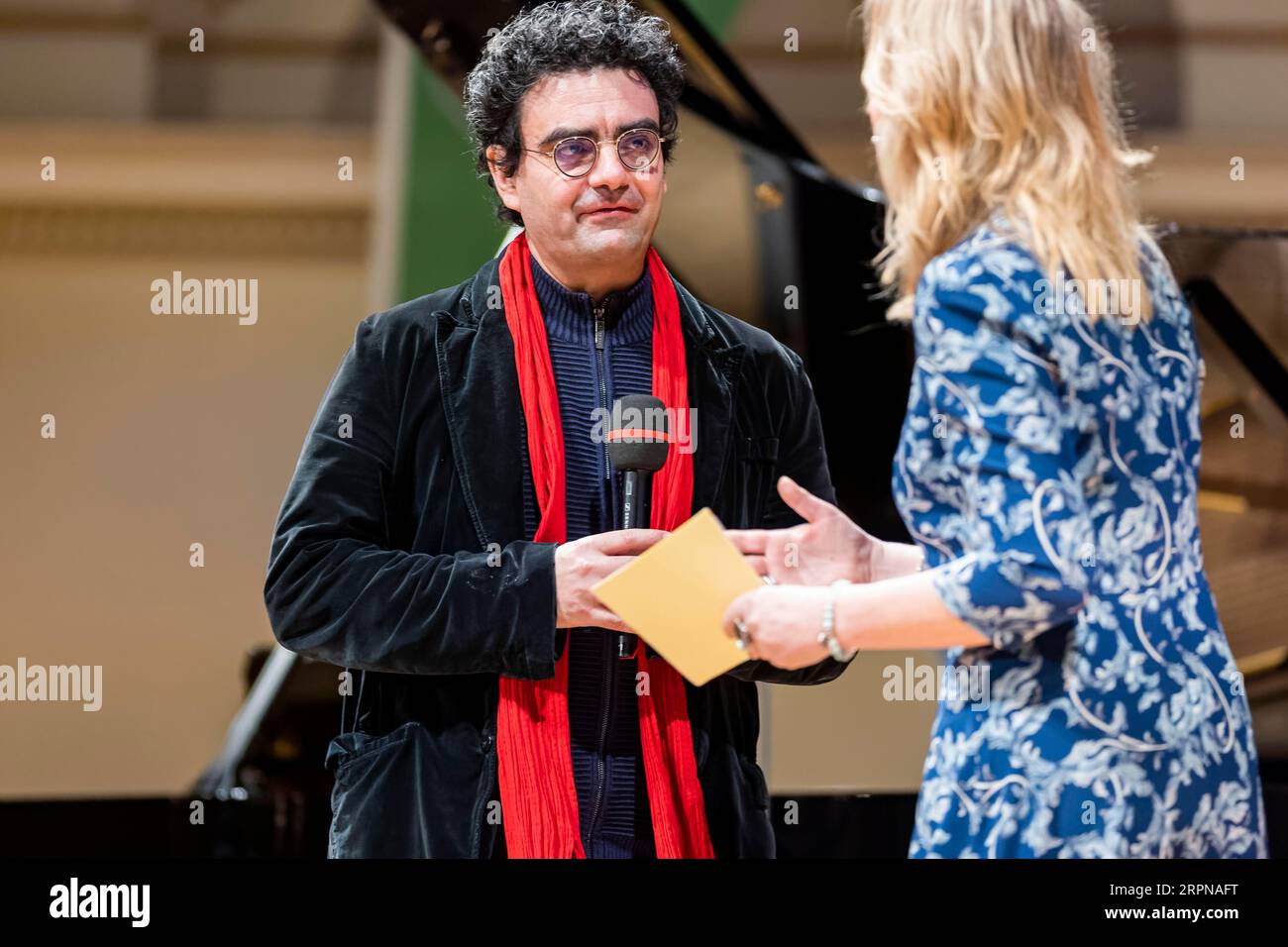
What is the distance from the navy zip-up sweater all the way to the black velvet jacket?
64mm

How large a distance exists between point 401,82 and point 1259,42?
10.4ft

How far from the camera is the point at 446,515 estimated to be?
197 centimetres

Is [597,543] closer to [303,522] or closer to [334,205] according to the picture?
[303,522]

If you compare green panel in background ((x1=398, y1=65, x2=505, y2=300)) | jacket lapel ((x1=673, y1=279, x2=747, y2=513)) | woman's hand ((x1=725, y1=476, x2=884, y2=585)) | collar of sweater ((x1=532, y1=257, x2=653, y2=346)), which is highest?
green panel in background ((x1=398, y1=65, x2=505, y2=300))

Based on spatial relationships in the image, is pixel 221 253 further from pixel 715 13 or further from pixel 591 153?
pixel 591 153

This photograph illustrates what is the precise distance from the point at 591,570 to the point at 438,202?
3.41m

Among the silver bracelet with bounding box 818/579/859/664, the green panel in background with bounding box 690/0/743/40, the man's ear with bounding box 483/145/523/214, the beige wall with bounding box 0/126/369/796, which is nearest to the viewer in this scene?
the silver bracelet with bounding box 818/579/859/664

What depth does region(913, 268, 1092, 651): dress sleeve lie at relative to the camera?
1.44 meters

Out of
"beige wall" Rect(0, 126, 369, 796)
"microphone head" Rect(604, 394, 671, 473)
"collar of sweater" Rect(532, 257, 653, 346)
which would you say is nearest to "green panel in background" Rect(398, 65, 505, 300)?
"beige wall" Rect(0, 126, 369, 796)

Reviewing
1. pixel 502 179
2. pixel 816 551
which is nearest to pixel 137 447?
pixel 502 179

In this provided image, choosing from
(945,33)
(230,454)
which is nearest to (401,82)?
(230,454)

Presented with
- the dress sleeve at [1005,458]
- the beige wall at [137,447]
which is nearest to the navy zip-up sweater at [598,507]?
the dress sleeve at [1005,458]

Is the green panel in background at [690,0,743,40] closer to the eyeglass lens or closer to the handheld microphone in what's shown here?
the eyeglass lens

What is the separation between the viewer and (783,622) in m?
1.58
